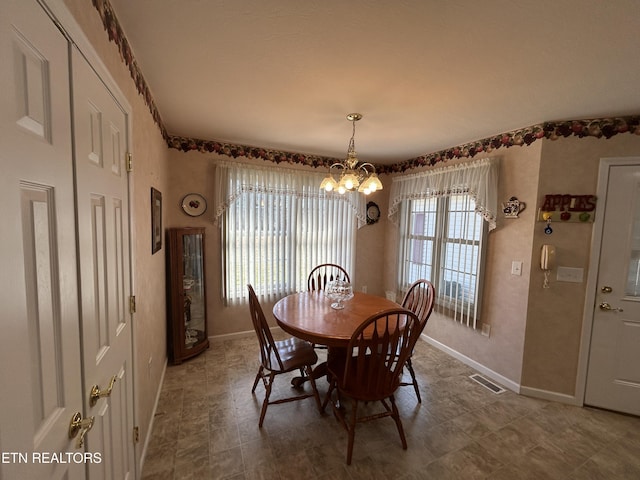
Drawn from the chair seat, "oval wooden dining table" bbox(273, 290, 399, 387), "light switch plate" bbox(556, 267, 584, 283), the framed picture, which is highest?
the framed picture

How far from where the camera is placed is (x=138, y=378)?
1558mm

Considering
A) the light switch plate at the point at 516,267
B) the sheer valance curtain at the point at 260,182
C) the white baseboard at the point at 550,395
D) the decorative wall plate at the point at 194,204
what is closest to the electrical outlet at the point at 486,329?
the white baseboard at the point at 550,395

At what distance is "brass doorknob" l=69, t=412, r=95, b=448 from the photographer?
0.79 meters

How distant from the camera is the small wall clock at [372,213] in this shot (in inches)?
156

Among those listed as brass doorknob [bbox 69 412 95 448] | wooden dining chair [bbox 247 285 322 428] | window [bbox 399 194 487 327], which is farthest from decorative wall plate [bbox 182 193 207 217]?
window [bbox 399 194 487 327]

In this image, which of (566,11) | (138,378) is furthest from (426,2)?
(138,378)

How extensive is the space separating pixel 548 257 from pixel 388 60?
82.5 inches

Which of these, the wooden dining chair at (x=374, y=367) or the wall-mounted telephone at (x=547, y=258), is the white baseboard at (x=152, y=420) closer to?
the wooden dining chair at (x=374, y=367)

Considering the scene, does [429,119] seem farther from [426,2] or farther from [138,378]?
[138,378]

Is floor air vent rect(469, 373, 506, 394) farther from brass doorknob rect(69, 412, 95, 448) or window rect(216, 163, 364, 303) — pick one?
brass doorknob rect(69, 412, 95, 448)

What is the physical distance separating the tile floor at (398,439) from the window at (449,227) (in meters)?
0.95

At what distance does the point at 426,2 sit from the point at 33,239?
1.55m

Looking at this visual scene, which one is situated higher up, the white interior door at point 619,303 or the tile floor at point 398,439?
the white interior door at point 619,303

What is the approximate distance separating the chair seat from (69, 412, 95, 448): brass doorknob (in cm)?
125
